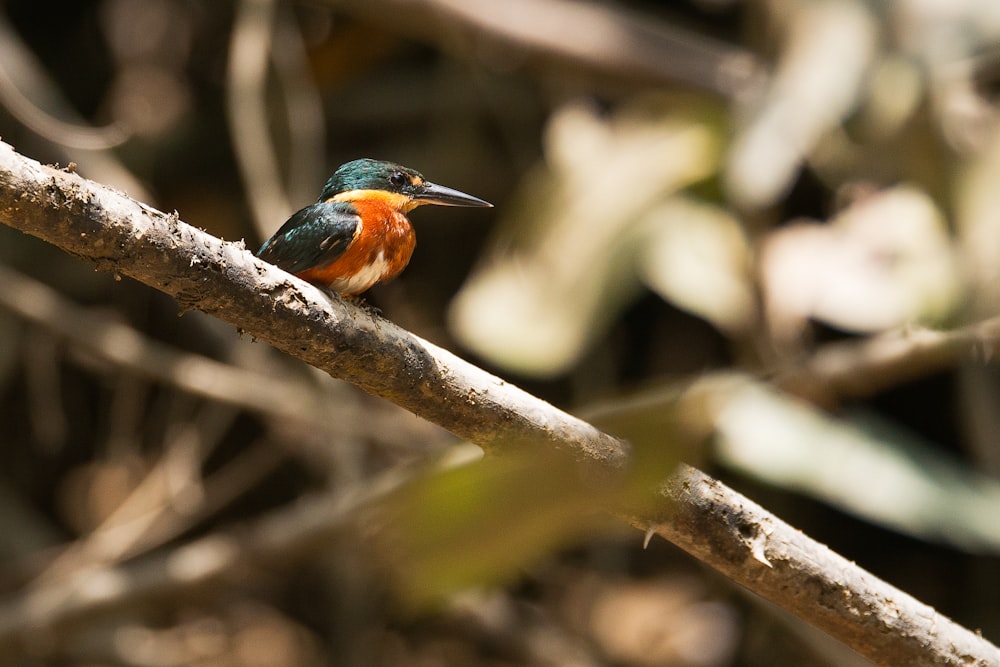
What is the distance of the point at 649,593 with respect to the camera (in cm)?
436

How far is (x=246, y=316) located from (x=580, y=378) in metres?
2.76

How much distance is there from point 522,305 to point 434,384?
1.36m

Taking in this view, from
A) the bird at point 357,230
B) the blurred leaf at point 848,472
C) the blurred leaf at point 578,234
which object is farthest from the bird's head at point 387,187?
the blurred leaf at point 848,472

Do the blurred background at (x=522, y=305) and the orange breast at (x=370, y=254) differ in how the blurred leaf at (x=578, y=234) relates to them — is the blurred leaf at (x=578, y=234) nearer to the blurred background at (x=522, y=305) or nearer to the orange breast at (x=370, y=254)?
the blurred background at (x=522, y=305)

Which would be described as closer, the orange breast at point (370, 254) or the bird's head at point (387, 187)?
the orange breast at point (370, 254)

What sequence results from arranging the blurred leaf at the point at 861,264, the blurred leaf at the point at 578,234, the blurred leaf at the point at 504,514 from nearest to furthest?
the blurred leaf at the point at 504,514 < the blurred leaf at the point at 578,234 < the blurred leaf at the point at 861,264

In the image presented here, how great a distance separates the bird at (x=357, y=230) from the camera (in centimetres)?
180

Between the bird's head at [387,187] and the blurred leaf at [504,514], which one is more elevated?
the bird's head at [387,187]

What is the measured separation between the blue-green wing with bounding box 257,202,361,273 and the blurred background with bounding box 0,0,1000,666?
658 mm

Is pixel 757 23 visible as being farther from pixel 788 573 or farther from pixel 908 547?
pixel 788 573

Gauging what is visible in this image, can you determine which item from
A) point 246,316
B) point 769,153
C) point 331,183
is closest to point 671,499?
point 246,316

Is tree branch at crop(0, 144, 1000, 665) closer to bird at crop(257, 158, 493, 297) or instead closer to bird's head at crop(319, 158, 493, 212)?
bird at crop(257, 158, 493, 297)

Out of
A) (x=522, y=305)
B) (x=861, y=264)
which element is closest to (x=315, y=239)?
(x=522, y=305)

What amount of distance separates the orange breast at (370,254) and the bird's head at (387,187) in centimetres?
5
